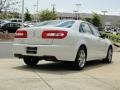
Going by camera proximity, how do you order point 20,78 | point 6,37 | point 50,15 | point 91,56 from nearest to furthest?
point 20,78, point 91,56, point 6,37, point 50,15

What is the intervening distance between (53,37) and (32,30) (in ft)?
2.30

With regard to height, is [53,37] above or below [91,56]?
above

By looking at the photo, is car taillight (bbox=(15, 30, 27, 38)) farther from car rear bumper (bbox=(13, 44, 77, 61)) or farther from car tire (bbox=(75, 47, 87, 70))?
car tire (bbox=(75, 47, 87, 70))

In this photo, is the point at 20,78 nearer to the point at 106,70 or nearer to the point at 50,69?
the point at 50,69

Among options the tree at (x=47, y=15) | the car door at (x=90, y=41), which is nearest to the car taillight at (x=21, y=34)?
the car door at (x=90, y=41)

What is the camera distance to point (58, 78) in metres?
9.60

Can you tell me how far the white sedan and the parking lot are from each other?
0.40m

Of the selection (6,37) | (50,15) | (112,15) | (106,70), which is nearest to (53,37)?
(106,70)

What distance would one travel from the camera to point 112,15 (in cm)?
13475

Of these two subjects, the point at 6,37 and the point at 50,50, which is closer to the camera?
the point at 50,50

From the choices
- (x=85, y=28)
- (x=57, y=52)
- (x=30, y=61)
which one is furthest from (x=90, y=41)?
(x=30, y=61)

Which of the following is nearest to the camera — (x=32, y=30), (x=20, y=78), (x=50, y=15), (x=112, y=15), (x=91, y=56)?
(x=20, y=78)

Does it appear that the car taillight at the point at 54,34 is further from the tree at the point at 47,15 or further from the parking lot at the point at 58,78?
the tree at the point at 47,15

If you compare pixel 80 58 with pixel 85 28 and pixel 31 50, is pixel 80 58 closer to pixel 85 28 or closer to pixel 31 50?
pixel 85 28
